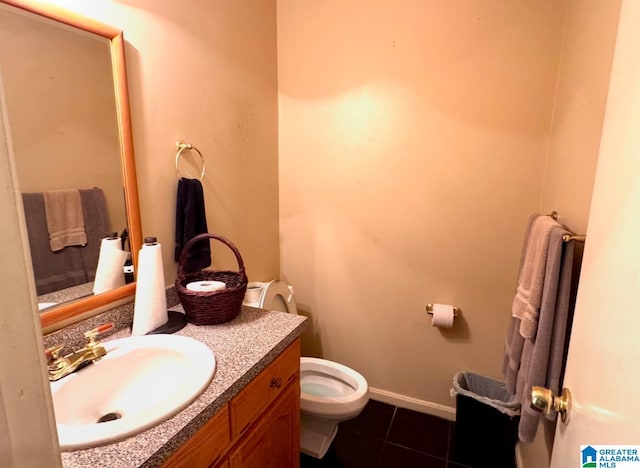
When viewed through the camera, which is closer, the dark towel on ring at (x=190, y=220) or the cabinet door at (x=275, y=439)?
the cabinet door at (x=275, y=439)

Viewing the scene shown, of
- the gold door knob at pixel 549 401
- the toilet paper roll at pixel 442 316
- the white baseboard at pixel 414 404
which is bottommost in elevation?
the white baseboard at pixel 414 404

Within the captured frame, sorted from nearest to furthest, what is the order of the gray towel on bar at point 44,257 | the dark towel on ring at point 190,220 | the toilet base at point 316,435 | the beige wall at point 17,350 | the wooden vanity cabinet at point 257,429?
1. the beige wall at point 17,350
2. the wooden vanity cabinet at point 257,429
3. the gray towel on bar at point 44,257
4. the dark towel on ring at point 190,220
5. the toilet base at point 316,435

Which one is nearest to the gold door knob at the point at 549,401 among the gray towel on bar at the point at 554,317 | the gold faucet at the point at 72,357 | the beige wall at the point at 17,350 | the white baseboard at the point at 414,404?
the gray towel on bar at the point at 554,317

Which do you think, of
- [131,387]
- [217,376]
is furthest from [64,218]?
[217,376]

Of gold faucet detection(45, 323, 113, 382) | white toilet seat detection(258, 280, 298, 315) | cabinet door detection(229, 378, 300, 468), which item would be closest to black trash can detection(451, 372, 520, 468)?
cabinet door detection(229, 378, 300, 468)

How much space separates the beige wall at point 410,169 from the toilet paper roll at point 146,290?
3.73 ft

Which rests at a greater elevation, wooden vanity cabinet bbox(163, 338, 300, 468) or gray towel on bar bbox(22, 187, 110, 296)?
gray towel on bar bbox(22, 187, 110, 296)

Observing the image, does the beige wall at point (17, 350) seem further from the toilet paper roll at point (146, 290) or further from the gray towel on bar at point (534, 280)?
the gray towel on bar at point (534, 280)

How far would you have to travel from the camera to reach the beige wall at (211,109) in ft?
4.28

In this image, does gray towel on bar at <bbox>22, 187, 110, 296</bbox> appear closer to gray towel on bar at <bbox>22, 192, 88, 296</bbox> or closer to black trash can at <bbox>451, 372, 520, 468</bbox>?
gray towel on bar at <bbox>22, 192, 88, 296</bbox>

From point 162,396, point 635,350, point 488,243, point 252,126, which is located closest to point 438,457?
point 488,243

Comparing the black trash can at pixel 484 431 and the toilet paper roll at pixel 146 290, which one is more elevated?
the toilet paper roll at pixel 146 290

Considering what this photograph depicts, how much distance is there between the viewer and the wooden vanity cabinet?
0.89 meters

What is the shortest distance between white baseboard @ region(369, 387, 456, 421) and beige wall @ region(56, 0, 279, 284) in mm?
1015
